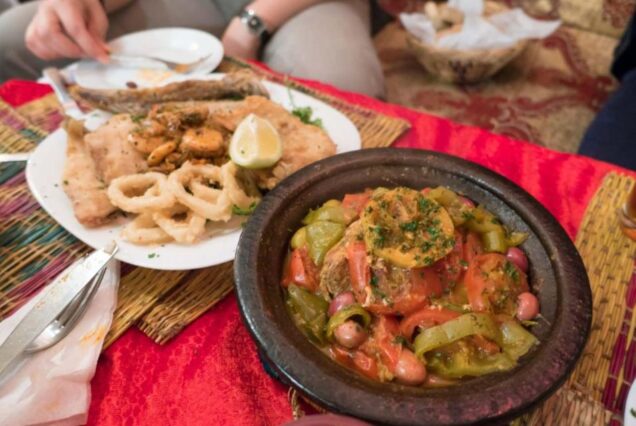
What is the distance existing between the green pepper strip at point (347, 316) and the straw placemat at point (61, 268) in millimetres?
389

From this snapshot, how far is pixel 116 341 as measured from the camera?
1.22m

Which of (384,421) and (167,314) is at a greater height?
(384,421)

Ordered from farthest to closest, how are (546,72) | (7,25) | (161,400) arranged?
(546,72) → (7,25) → (161,400)

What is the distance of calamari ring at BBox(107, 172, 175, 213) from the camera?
1375mm

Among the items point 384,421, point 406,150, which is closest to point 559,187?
point 406,150

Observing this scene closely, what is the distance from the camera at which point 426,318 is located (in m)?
1.05

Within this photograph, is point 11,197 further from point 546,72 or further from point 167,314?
point 546,72

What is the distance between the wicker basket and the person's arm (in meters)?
1.06

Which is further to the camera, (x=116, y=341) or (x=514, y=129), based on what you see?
(x=514, y=129)

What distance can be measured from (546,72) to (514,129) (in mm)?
779

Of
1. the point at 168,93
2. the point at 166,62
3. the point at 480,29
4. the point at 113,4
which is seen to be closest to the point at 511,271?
the point at 168,93

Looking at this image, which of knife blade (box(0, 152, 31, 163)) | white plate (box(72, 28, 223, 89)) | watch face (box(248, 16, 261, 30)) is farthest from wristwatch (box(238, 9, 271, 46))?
knife blade (box(0, 152, 31, 163))

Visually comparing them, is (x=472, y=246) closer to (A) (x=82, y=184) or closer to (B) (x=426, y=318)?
(B) (x=426, y=318)

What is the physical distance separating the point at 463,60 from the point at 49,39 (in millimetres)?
2334
